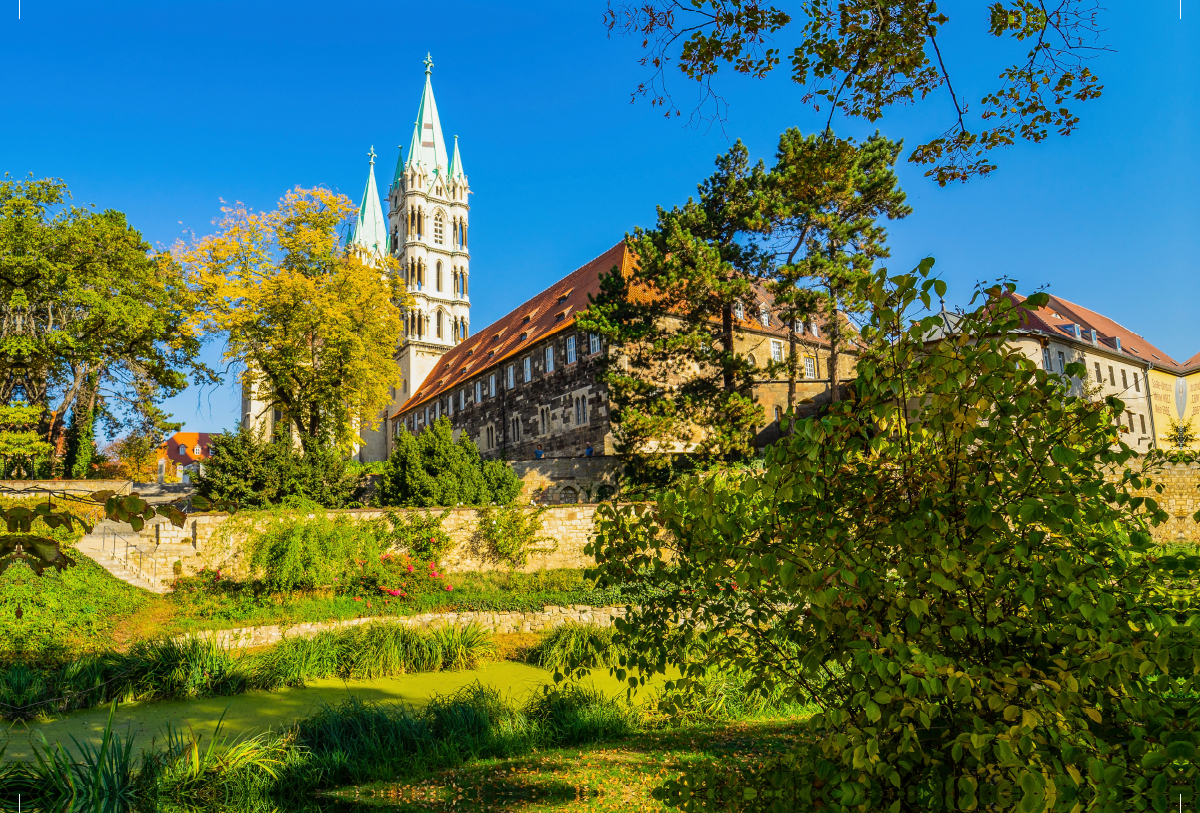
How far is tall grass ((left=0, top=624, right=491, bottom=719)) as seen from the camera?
10016 millimetres

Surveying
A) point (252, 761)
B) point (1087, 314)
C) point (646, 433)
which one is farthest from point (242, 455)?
point (1087, 314)

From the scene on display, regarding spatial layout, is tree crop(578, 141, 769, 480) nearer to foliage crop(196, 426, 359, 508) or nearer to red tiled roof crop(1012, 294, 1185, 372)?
foliage crop(196, 426, 359, 508)

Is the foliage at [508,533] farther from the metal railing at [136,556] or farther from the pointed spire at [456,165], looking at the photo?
the pointed spire at [456,165]

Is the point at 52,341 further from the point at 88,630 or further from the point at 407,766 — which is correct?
the point at 407,766

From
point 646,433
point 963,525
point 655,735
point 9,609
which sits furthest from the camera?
point 646,433

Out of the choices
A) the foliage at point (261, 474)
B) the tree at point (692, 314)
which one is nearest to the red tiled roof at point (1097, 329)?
the tree at point (692, 314)

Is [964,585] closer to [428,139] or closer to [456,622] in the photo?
[456,622]

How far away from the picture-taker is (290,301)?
24.4m

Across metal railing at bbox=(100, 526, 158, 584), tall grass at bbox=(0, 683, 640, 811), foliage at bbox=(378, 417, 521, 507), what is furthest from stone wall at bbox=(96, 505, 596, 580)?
tall grass at bbox=(0, 683, 640, 811)

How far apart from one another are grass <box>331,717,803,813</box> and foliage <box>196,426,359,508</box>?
1352 cm

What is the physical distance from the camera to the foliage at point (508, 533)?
19344 mm

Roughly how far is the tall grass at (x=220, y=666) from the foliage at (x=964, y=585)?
9891mm

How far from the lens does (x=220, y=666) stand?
10.9 meters

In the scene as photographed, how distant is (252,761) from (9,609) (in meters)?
10.4
